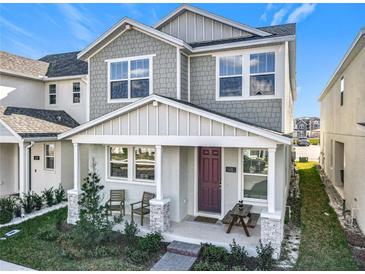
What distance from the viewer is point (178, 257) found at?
7258 millimetres

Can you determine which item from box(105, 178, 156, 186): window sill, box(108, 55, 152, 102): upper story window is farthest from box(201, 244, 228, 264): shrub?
box(108, 55, 152, 102): upper story window

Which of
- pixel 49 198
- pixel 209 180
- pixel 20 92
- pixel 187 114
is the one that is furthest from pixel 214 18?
pixel 20 92

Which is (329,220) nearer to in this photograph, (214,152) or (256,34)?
(214,152)

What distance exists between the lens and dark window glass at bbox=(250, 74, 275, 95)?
30.4 feet

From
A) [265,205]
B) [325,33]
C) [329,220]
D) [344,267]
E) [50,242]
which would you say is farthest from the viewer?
[325,33]

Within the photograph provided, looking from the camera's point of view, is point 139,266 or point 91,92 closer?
point 139,266

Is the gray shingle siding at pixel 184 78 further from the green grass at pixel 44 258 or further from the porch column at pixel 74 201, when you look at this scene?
the green grass at pixel 44 258

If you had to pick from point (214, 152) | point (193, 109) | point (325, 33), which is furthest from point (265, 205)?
point (325, 33)

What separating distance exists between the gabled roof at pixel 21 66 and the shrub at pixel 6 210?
282 inches

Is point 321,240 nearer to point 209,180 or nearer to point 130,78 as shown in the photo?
point 209,180

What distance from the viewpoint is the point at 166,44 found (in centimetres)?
995

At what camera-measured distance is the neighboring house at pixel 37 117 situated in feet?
39.7

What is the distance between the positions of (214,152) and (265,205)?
2.55 metres

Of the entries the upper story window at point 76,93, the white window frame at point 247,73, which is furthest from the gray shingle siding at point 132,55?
the upper story window at point 76,93
